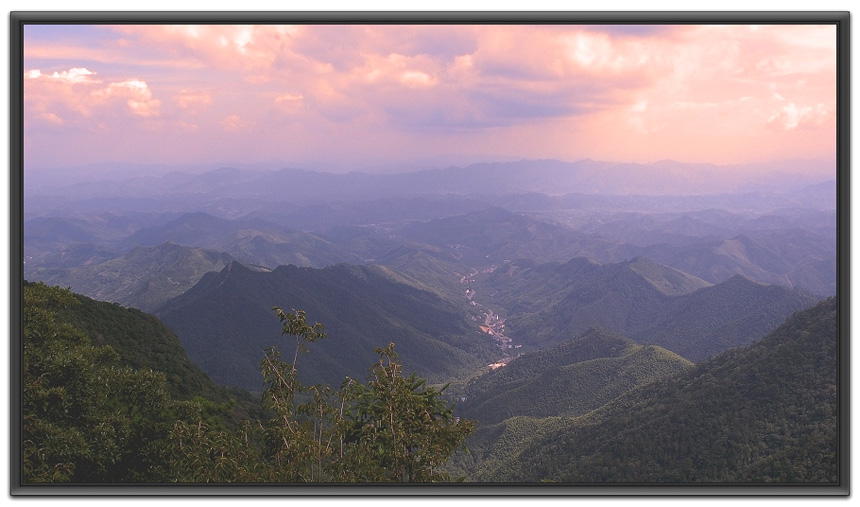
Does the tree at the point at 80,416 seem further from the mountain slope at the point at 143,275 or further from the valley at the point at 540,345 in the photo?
the mountain slope at the point at 143,275

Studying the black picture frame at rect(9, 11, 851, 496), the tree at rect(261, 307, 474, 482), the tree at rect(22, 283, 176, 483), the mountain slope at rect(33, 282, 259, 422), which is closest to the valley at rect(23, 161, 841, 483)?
the tree at rect(261, 307, 474, 482)

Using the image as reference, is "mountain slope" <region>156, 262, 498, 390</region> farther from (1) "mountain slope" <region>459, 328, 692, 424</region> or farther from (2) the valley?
(1) "mountain slope" <region>459, 328, 692, 424</region>

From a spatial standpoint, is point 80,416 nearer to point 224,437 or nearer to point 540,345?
point 224,437

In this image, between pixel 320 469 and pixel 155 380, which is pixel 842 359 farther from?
pixel 155 380

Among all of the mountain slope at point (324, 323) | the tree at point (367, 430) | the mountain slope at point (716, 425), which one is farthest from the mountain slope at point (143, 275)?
the tree at point (367, 430)

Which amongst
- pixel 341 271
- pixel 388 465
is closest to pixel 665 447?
pixel 388 465
